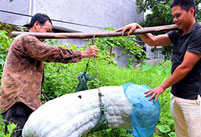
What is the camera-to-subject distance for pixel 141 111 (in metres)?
2.20

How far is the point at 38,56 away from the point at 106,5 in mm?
9251

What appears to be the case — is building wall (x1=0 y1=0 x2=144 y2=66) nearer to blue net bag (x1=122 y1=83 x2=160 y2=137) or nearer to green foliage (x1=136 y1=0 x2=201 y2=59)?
green foliage (x1=136 y1=0 x2=201 y2=59)

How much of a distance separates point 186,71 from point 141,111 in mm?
644

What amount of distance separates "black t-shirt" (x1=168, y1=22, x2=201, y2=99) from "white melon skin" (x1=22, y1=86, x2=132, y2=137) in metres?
0.68

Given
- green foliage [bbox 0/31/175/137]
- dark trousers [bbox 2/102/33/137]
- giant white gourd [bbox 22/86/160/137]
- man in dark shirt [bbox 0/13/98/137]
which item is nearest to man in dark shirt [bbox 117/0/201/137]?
giant white gourd [bbox 22/86/160/137]

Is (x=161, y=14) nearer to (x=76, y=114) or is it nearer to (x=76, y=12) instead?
(x=76, y=12)

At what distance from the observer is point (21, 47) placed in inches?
93.7

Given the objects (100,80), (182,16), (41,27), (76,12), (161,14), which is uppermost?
(161,14)

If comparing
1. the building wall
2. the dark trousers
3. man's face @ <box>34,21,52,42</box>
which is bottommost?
the dark trousers

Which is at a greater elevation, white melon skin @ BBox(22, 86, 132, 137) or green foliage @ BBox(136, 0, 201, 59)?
green foliage @ BBox(136, 0, 201, 59)

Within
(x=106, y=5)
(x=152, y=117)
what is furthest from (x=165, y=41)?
(x=106, y=5)

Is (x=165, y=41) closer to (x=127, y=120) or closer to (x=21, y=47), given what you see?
(x=127, y=120)

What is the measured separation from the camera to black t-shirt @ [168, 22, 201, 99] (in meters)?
2.23

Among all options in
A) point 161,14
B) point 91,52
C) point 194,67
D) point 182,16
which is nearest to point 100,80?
point 91,52
